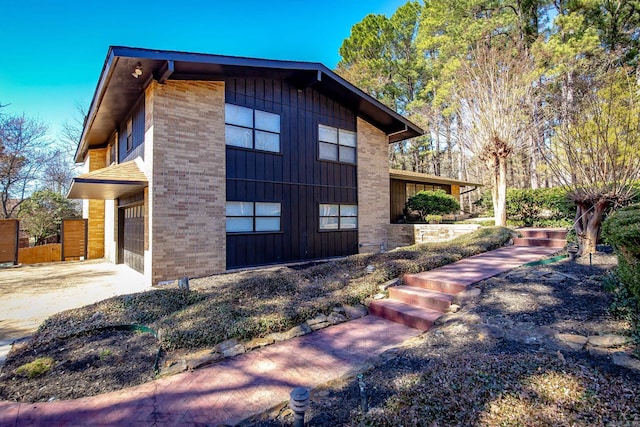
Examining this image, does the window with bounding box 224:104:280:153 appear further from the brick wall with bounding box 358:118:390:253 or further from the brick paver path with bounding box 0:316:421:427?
the brick paver path with bounding box 0:316:421:427

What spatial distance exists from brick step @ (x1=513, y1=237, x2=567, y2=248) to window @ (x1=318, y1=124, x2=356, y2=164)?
602 cm

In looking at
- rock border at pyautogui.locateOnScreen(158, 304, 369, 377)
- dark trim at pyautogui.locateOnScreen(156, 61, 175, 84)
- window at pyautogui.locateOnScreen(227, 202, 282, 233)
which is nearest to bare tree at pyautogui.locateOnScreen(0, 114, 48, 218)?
dark trim at pyautogui.locateOnScreen(156, 61, 175, 84)

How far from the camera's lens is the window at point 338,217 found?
11031 mm

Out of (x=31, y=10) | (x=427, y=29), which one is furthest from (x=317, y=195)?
(x=427, y=29)

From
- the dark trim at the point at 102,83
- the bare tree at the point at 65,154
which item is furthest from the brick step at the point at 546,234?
the bare tree at the point at 65,154

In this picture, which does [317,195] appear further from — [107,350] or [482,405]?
[482,405]

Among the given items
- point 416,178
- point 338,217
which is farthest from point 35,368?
point 416,178

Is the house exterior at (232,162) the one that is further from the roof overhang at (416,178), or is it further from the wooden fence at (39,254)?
the wooden fence at (39,254)

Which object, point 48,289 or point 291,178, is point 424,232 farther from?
point 48,289

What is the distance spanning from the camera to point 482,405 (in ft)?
7.63

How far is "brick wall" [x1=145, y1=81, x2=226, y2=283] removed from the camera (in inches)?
302

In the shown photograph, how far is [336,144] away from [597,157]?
7448mm

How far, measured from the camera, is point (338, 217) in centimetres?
1145

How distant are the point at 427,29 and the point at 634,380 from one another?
78.8 feet
